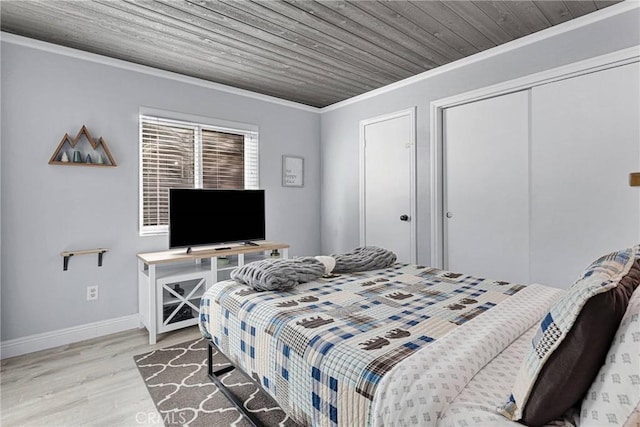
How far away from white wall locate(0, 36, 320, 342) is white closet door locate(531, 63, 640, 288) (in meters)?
3.24

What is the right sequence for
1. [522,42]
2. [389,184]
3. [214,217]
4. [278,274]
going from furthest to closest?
[389,184]
[214,217]
[522,42]
[278,274]

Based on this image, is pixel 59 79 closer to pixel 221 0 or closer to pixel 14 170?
pixel 14 170

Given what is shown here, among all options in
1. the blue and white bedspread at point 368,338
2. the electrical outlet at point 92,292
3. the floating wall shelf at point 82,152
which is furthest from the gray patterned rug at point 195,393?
the floating wall shelf at point 82,152

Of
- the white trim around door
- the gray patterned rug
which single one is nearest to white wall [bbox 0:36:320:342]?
the gray patterned rug

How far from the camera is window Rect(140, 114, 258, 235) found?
10.4 ft

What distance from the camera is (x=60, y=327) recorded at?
2.73 metres

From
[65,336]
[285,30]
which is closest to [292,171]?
[285,30]

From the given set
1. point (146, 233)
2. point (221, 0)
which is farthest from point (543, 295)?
point (146, 233)

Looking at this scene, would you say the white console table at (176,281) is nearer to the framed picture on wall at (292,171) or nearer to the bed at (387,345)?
the bed at (387,345)

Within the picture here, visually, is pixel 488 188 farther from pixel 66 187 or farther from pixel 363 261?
pixel 66 187

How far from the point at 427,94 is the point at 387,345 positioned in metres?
2.87

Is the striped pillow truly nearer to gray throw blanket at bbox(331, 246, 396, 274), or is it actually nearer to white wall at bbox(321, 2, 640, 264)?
gray throw blanket at bbox(331, 246, 396, 274)

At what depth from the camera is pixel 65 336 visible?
8.98ft

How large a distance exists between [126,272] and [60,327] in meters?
0.63
